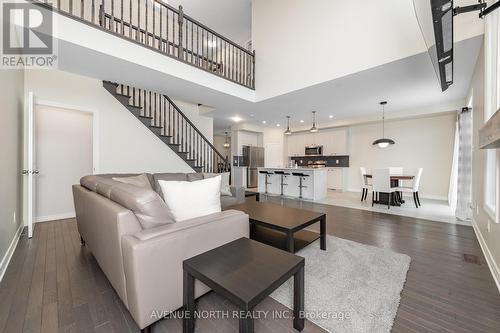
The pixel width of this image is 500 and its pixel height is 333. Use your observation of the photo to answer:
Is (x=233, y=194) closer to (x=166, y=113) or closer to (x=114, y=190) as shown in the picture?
(x=114, y=190)

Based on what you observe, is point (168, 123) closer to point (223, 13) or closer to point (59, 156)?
point (59, 156)

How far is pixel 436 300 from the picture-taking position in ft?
5.40

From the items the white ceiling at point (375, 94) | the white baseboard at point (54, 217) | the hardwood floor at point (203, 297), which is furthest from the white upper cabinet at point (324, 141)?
the white baseboard at point (54, 217)

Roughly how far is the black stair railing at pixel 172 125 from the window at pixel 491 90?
17.2ft

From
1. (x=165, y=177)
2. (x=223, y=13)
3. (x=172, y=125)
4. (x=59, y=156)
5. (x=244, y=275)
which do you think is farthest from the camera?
(x=223, y=13)

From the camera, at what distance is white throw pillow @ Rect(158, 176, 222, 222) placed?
1744 millimetres

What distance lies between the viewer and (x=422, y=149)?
6.27 metres

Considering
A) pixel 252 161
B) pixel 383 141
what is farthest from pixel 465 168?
pixel 252 161

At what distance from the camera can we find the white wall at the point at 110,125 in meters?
3.60

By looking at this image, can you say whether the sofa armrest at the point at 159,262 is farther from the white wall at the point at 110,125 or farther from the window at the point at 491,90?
the white wall at the point at 110,125

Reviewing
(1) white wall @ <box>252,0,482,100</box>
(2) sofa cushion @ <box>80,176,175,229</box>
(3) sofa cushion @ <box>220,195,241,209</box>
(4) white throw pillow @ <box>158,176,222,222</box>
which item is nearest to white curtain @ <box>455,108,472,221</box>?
(1) white wall @ <box>252,0,482,100</box>

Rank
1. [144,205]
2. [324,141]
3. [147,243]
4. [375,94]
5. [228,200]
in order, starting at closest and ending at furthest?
[147,243]
[144,205]
[228,200]
[375,94]
[324,141]

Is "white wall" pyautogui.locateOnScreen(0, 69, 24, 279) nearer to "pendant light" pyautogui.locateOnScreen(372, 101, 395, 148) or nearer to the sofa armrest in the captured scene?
the sofa armrest

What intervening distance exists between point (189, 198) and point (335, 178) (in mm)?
7545
